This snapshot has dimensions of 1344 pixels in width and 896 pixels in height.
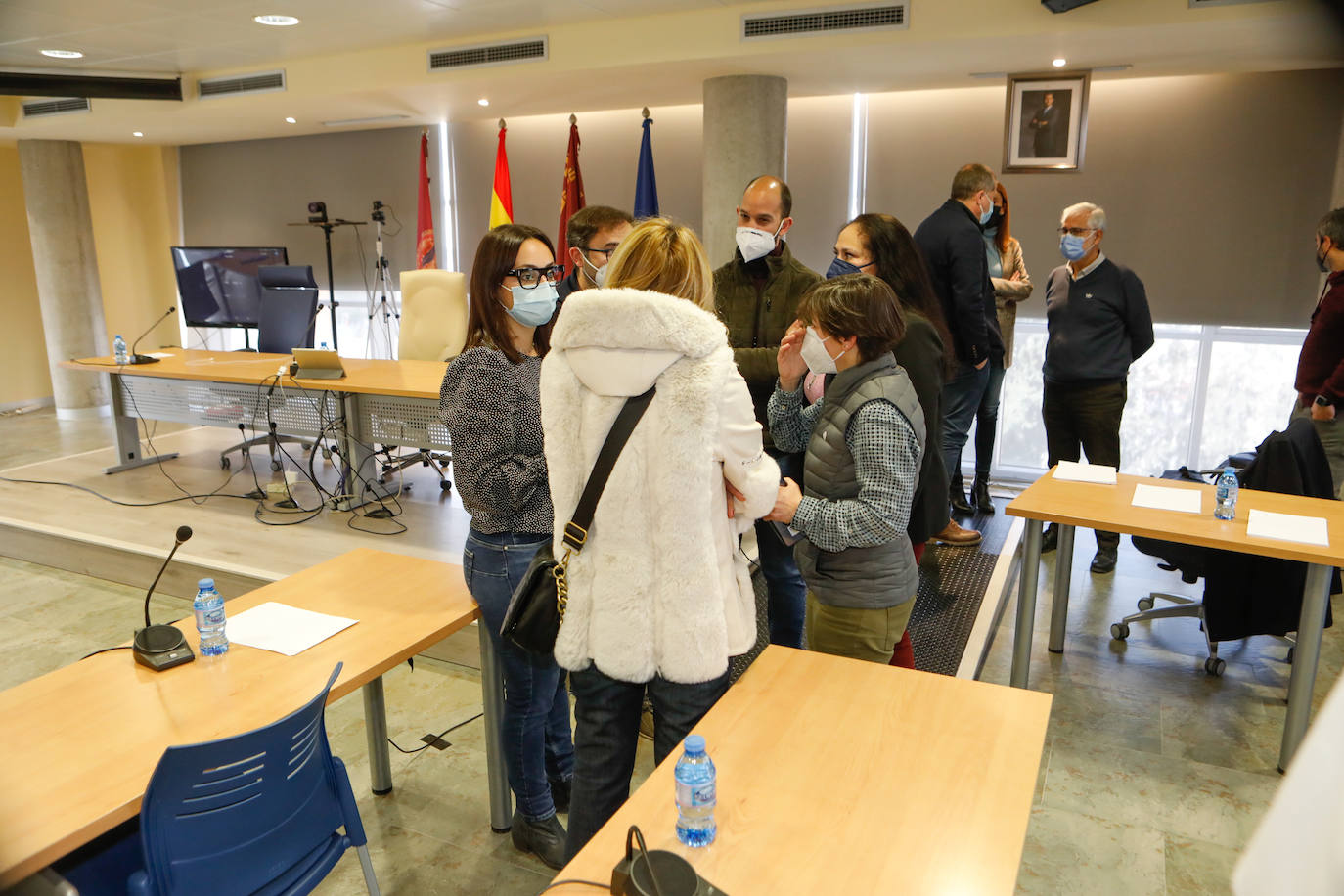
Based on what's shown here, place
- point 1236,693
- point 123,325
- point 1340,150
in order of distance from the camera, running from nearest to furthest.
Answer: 1. point 1236,693
2. point 1340,150
3. point 123,325

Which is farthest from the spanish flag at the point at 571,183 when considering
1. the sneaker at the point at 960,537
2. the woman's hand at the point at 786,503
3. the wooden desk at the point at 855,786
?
the wooden desk at the point at 855,786

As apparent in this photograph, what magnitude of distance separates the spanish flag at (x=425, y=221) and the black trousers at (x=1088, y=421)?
15.3ft

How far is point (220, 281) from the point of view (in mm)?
7383

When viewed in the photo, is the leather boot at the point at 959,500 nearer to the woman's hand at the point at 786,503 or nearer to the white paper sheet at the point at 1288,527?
the white paper sheet at the point at 1288,527

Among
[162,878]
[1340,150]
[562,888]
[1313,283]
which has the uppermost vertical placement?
[1340,150]

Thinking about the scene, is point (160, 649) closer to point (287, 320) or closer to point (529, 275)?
point (529, 275)

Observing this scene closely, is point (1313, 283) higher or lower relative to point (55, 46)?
lower

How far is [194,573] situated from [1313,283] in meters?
5.83

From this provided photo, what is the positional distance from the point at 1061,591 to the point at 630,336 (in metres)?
2.49

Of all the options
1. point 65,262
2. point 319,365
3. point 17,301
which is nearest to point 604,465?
point 319,365

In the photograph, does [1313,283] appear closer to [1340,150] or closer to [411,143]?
[1340,150]

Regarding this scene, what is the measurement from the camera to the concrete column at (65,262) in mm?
7367

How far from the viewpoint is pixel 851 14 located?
4.10 metres

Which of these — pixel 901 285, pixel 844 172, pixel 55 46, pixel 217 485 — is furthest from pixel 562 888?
pixel 55 46
